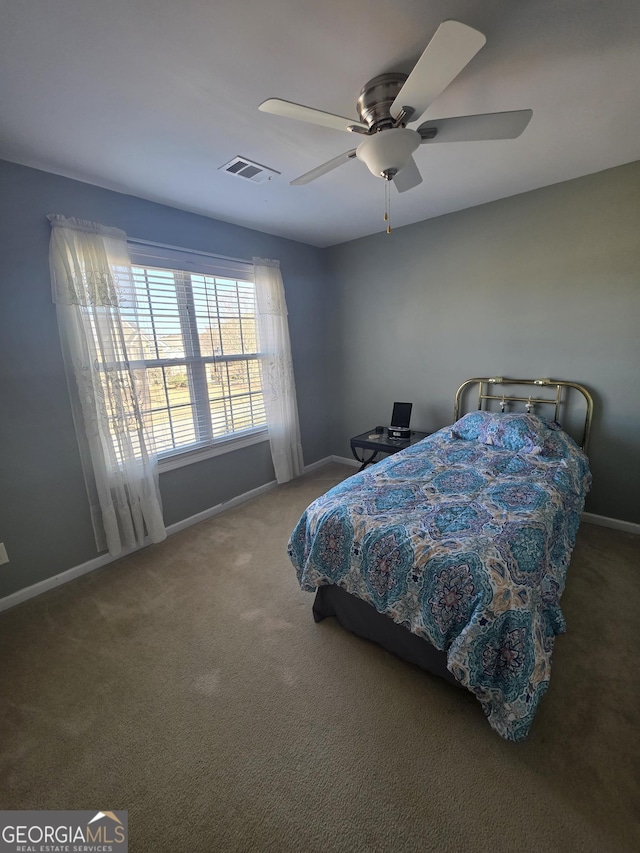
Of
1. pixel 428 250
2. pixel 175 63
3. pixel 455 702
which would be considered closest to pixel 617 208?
pixel 428 250

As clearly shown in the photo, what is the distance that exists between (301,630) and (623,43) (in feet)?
9.27

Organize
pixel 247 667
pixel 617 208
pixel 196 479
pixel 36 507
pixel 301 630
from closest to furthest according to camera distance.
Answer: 1. pixel 247 667
2. pixel 301 630
3. pixel 36 507
4. pixel 617 208
5. pixel 196 479

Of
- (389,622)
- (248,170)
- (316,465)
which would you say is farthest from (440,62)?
(316,465)

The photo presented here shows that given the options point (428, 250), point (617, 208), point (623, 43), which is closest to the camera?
point (623, 43)

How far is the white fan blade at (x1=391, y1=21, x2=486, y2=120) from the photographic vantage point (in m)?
0.91

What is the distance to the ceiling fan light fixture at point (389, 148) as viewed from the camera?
1268 mm

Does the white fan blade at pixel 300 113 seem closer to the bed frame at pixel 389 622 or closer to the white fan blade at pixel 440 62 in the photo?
the white fan blade at pixel 440 62

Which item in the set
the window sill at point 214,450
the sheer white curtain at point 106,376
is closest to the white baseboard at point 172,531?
the sheer white curtain at point 106,376

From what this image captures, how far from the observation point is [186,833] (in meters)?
1.07

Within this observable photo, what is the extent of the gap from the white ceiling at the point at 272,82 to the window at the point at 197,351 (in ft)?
2.23

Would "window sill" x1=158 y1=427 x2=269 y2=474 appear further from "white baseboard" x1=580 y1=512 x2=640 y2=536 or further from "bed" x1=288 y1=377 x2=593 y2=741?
"white baseboard" x1=580 y1=512 x2=640 y2=536

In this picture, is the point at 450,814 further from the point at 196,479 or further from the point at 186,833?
the point at 196,479

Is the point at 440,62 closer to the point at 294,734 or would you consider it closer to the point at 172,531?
the point at 294,734

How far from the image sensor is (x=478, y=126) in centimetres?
131
